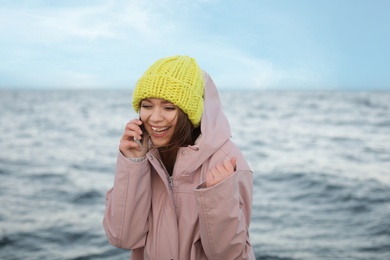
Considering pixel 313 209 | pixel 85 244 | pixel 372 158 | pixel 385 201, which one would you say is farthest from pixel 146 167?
pixel 372 158

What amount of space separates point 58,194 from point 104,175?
1.79 metres

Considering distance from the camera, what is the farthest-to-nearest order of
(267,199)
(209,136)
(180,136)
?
(267,199)
(180,136)
(209,136)

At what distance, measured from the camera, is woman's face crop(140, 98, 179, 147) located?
2.66 metres

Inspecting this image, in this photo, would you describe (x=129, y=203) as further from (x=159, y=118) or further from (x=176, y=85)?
(x=176, y=85)

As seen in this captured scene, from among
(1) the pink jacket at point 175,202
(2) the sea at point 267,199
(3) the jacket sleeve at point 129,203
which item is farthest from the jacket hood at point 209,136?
(2) the sea at point 267,199

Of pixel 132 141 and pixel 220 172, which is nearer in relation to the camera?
pixel 220 172

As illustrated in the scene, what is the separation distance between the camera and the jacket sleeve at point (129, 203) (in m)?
2.65

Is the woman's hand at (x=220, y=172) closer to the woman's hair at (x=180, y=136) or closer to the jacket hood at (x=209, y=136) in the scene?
the jacket hood at (x=209, y=136)

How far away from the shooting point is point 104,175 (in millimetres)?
10969

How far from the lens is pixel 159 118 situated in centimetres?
264

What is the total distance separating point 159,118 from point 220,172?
48 cm

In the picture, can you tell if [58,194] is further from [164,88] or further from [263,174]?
[164,88]

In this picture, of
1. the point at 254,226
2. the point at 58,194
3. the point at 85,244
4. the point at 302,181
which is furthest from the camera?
the point at 302,181

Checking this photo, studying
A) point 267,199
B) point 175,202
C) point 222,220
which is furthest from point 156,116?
point 267,199
